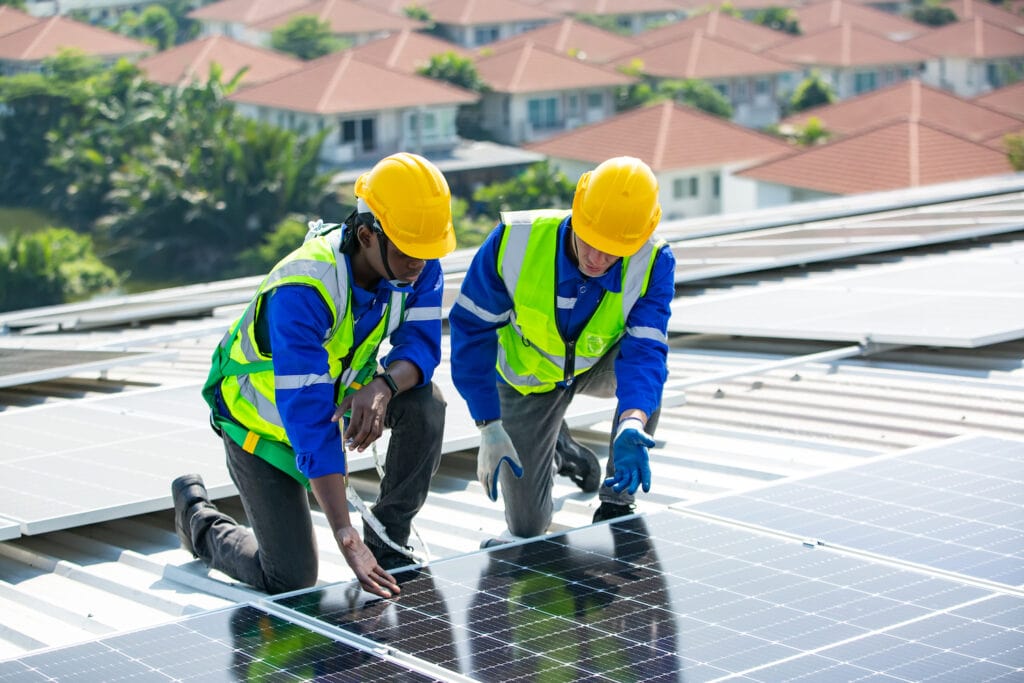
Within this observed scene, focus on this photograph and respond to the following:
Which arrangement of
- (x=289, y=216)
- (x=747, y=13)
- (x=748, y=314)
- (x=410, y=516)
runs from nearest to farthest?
(x=410, y=516), (x=748, y=314), (x=289, y=216), (x=747, y=13)

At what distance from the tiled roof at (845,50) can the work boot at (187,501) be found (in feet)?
256

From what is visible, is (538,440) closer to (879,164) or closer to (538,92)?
(879,164)

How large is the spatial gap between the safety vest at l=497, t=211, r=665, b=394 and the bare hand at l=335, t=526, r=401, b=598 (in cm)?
169

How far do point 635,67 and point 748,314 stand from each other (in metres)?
66.4

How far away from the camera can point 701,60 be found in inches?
3000

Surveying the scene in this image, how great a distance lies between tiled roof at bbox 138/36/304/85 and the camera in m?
74.5

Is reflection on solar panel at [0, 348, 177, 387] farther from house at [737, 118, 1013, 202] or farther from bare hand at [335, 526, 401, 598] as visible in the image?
house at [737, 118, 1013, 202]

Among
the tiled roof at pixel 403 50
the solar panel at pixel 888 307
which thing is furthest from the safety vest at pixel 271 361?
the tiled roof at pixel 403 50

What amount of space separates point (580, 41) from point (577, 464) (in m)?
76.5

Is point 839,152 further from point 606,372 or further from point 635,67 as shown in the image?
point 606,372

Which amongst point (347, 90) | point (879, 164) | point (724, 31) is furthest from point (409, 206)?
point (724, 31)

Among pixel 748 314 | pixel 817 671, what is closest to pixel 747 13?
pixel 748 314

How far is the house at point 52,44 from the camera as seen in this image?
73625 mm

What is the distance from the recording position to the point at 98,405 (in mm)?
9242
